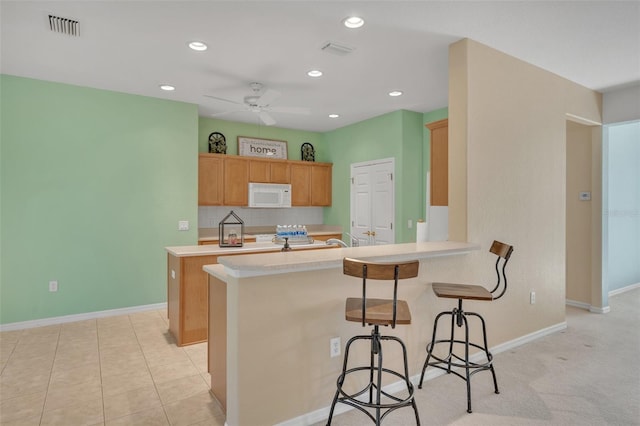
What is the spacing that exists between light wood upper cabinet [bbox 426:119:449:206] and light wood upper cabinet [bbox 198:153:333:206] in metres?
3.09

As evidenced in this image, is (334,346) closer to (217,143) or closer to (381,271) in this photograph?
(381,271)

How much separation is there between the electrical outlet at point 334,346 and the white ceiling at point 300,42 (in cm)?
226

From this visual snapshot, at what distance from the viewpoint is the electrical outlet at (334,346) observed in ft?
7.60

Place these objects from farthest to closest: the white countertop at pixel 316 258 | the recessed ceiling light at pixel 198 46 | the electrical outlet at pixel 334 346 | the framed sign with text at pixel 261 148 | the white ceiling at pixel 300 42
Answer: the framed sign with text at pixel 261 148
the recessed ceiling light at pixel 198 46
the white ceiling at pixel 300 42
the electrical outlet at pixel 334 346
the white countertop at pixel 316 258

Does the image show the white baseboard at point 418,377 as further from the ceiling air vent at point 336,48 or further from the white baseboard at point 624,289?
the ceiling air vent at point 336,48

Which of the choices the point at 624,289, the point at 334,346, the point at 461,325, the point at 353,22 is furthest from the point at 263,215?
the point at 624,289

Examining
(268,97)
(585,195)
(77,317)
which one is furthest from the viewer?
(585,195)

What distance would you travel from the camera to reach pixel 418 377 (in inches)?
107

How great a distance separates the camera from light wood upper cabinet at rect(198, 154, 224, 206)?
17.8 feet

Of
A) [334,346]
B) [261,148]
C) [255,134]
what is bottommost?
[334,346]

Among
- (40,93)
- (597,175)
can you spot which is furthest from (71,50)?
(597,175)

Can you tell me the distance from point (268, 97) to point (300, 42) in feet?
2.91

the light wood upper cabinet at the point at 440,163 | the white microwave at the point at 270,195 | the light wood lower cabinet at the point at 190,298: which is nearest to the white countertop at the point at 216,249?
the light wood lower cabinet at the point at 190,298

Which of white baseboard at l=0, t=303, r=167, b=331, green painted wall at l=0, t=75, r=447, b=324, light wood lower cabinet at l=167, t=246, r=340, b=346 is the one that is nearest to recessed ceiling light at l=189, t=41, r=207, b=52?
green painted wall at l=0, t=75, r=447, b=324
